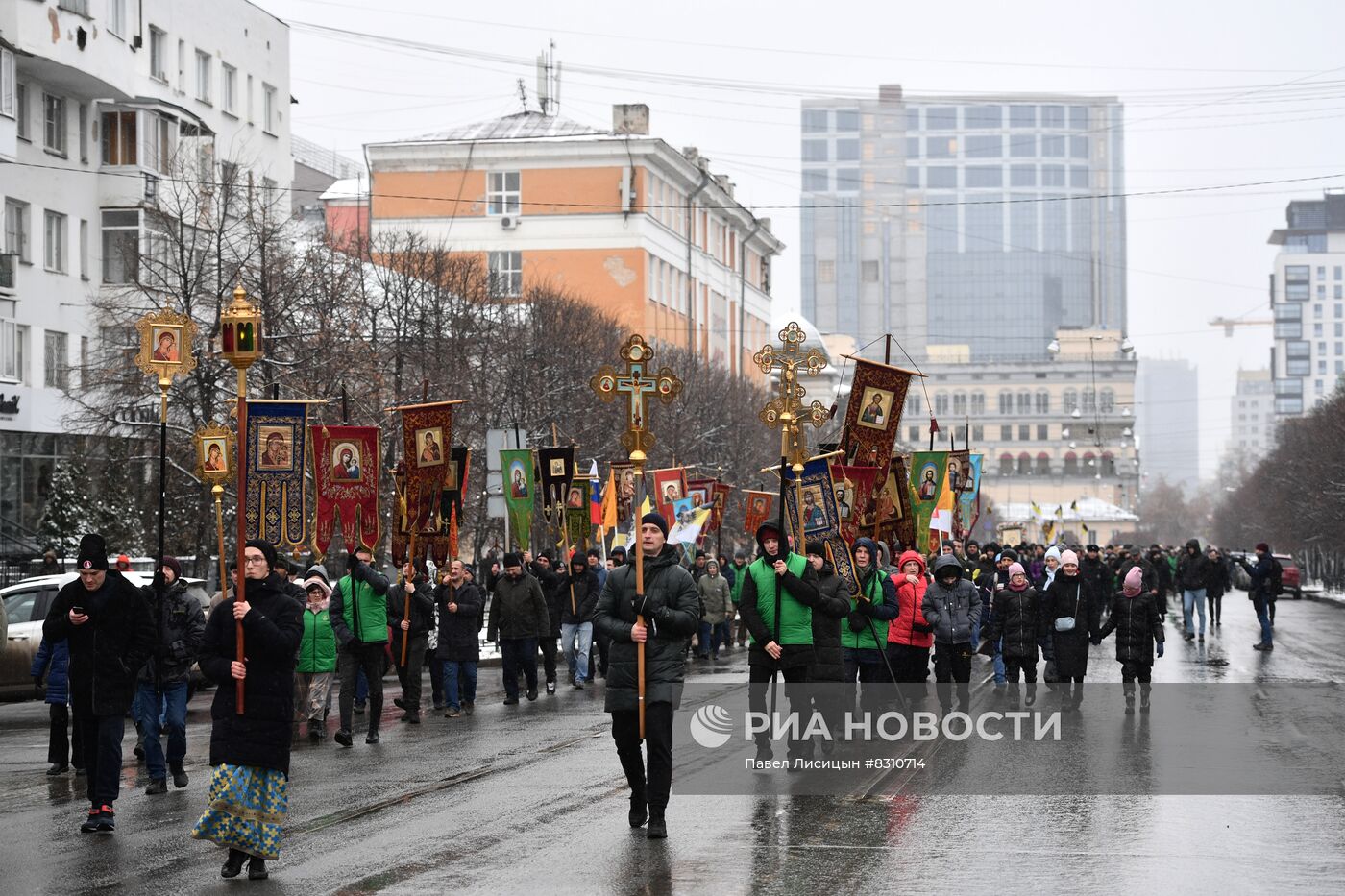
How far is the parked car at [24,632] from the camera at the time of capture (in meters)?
22.6

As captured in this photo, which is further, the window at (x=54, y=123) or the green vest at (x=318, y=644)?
the window at (x=54, y=123)

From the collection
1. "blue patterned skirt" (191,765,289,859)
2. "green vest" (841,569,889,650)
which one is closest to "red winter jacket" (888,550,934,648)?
"green vest" (841,569,889,650)

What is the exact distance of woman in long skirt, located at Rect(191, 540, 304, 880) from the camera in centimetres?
1032

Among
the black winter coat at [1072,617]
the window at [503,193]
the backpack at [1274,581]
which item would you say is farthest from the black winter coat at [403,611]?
the window at [503,193]

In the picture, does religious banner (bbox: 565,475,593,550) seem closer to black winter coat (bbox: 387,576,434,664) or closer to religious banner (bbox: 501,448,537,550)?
religious banner (bbox: 501,448,537,550)

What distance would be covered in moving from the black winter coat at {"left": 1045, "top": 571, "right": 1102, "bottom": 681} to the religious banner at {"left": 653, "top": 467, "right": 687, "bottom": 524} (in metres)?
12.9

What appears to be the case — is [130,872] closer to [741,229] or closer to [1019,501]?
[741,229]

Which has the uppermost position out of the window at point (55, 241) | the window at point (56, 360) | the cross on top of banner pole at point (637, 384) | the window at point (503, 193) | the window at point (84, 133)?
the window at point (503, 193)

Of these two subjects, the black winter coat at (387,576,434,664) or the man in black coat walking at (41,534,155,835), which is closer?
the man in black coat walking at (41,534,155,835)

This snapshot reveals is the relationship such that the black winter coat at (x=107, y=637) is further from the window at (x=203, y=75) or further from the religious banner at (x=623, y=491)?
the window at (x=203, y=75)

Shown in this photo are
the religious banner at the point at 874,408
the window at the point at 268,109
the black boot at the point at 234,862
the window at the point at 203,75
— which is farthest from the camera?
the window at the point at 268,109

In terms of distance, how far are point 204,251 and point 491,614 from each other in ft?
44.1

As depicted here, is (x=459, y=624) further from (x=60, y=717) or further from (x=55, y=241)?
(x=55, y=241)

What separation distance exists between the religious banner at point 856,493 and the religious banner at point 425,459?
16.4ft
